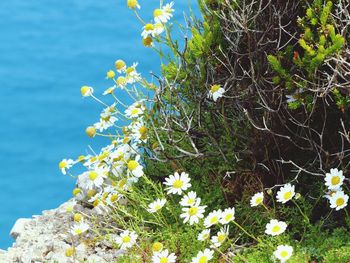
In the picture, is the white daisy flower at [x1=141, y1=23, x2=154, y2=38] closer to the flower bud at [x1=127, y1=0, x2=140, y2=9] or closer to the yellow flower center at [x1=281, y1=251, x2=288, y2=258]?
the flower bud at [x1=127, y1=0, x2=140, y2=9]

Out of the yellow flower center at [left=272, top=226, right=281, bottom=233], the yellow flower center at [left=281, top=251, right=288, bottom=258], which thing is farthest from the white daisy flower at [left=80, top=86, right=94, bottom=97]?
the yellow flower center at [left=281, top=251, right=288, bottom=258]

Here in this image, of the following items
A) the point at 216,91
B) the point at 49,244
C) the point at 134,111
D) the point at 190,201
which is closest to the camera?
the point at 190,201

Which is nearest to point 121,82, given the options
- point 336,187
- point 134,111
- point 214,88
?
point 134,111

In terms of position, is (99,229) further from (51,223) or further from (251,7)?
(251,7)

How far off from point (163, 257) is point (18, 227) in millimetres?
2164

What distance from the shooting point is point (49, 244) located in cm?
645

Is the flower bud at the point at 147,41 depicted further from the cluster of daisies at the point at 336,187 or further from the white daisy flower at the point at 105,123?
the cluster of daisies at the point at 336,187

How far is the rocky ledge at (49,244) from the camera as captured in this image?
623cm

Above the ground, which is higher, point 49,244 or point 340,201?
point 49,244

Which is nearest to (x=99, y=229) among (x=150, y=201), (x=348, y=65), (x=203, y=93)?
(x=150, y=201)

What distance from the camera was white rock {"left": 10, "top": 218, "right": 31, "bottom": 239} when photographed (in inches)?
282

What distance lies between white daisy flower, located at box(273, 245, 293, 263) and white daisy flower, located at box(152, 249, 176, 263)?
0.64 metres

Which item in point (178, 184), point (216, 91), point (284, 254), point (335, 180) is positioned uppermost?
point (216, 91)

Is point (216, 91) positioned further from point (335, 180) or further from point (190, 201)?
point (335, 180)
